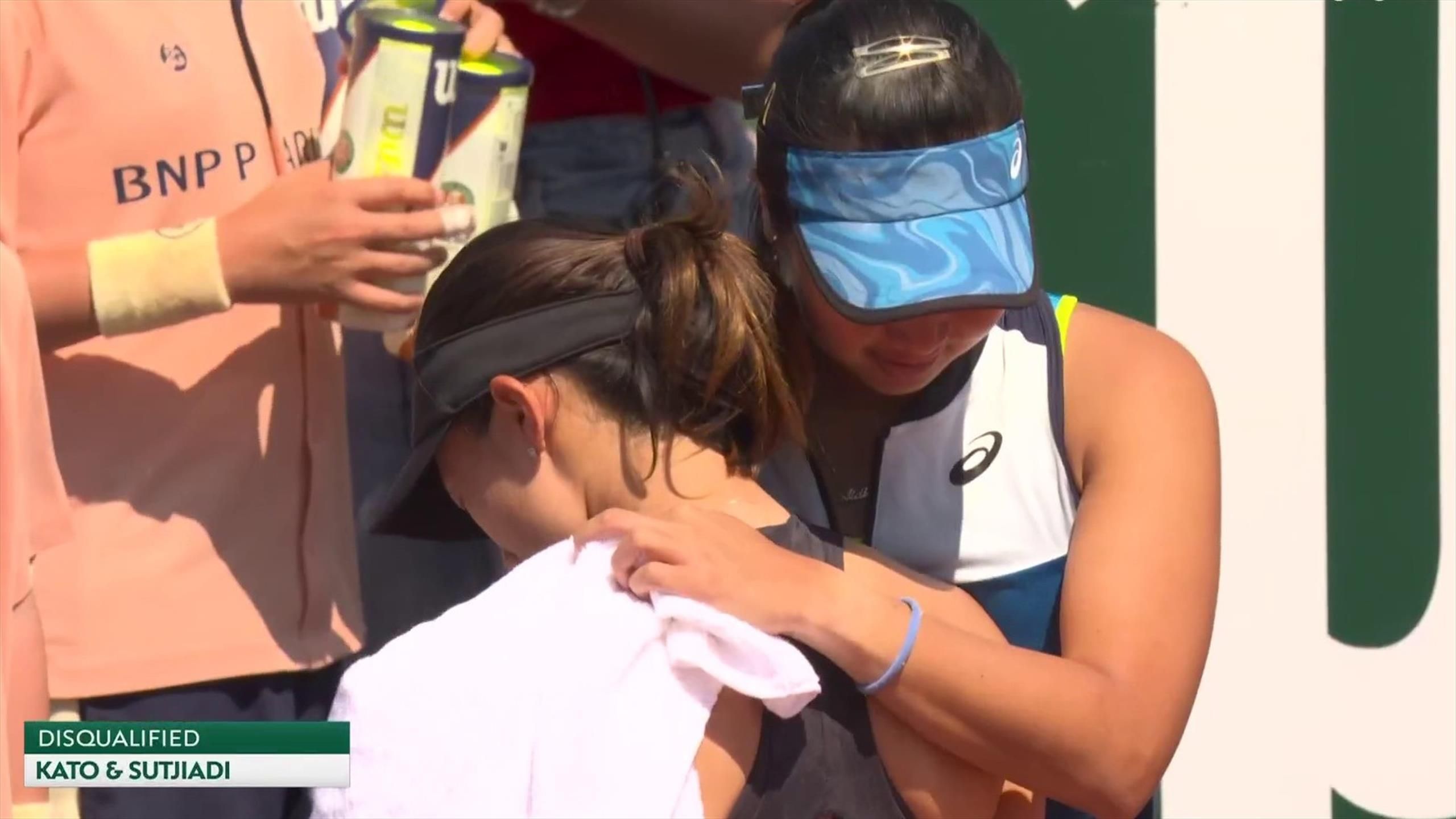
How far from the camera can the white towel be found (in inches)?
52.7

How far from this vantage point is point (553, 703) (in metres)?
1.34

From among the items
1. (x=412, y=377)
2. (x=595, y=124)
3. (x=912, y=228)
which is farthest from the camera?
(x=412, y=377)

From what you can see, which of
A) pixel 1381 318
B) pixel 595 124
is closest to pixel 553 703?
pixel 595 124

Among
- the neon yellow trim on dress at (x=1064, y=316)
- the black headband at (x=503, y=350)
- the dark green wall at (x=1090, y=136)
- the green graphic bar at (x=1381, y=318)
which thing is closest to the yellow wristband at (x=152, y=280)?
the black headband at (x=503, y=350)

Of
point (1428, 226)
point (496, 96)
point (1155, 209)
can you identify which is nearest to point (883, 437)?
point (496, 96)

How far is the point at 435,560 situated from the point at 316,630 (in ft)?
1.42

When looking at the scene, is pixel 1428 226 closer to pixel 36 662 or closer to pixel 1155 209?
pixel 1155 209

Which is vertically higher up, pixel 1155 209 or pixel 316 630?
pixel 1155 209

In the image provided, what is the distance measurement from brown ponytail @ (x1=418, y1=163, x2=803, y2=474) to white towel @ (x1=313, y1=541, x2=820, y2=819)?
199 millimetres

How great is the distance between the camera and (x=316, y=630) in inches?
81.4

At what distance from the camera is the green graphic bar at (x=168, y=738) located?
1.67 metres

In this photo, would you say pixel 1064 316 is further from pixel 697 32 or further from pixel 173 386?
pixel 173 386

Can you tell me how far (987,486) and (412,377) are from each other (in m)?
0.94

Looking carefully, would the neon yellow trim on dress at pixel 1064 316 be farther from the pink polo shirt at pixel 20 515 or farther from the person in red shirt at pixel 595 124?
the pink polo shirt at pixel 20 515
